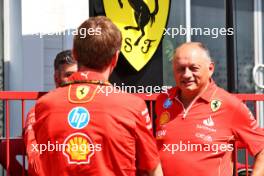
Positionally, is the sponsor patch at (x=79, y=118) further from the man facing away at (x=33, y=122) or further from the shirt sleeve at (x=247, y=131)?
the shirt sleeve at (x=247, y=131)

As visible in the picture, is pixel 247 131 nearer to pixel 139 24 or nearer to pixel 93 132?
pixel 93 132

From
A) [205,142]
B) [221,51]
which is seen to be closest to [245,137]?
[205,142]

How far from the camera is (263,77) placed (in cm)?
826

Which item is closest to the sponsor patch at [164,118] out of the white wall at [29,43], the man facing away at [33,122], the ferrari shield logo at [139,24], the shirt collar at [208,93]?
the shirt collar at [208,93]

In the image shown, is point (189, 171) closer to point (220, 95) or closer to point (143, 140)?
point (220, 95)

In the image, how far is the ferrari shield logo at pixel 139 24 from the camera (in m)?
6.46

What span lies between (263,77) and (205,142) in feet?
15.5

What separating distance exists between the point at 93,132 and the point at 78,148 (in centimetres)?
10

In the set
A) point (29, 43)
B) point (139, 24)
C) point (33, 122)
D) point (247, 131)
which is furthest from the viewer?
point (139, 24)

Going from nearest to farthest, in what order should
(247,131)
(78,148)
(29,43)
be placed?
(78,148)
(247,131)
(29,43)

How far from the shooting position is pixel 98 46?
2.83 meters

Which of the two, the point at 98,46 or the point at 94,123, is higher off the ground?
the point at 98,46

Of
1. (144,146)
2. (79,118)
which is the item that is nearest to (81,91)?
(79,118)

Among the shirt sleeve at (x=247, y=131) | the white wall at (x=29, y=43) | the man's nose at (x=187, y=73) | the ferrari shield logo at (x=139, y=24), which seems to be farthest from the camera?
the ferrari shield logo at (x=139, y=24)
